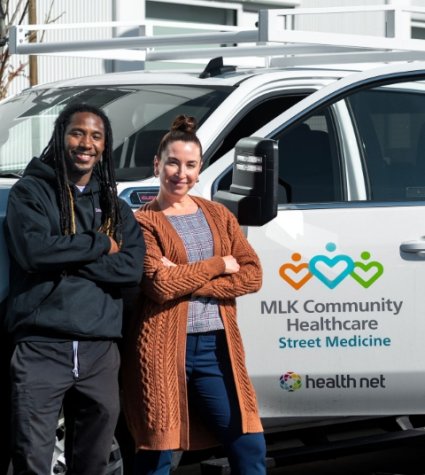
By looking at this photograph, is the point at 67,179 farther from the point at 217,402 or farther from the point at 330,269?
the point at 330,269

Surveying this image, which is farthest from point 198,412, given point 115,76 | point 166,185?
point 115,76

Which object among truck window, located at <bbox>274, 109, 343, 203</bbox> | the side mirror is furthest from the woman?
truck window, located at <bbox>274, 109, 343, 203</bbox>

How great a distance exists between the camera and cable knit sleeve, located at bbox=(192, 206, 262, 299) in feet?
15.6

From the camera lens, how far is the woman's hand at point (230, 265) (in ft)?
15.6

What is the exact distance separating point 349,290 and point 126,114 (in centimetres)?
129

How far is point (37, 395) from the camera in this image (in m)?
4.42

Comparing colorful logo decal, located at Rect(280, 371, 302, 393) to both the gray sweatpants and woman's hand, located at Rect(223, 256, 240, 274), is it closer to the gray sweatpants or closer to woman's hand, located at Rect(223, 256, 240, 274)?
woman's hand, located at Rect(223, 256, 240, 274)

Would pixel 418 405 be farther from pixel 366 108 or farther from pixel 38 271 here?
pixel 38 271

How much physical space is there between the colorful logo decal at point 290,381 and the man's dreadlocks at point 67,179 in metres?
1.07

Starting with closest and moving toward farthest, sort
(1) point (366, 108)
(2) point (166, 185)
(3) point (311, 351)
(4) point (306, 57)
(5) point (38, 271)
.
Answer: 1. (5) point (38, 271)
2. (2) point (166, 185)
3. (3) point (311, 351)
4. (1) point (366, 108)
5. (4) point (306, 57)

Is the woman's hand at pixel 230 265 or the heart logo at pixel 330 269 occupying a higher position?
the woman's hand at pixel 230 265

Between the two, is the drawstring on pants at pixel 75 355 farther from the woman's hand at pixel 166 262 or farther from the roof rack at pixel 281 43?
the roof rack at pixel 281 43

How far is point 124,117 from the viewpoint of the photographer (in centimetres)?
584

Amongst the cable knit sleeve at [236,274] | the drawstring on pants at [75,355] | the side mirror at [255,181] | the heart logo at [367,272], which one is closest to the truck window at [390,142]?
the heart logo at [367,272]
